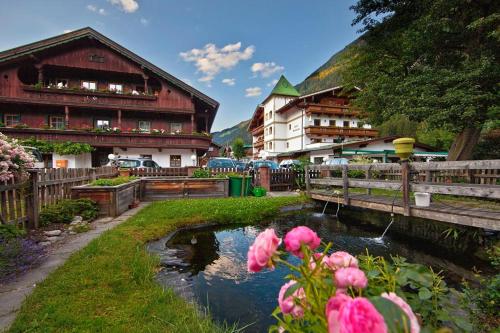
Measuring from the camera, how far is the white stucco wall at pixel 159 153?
22844 millimetres

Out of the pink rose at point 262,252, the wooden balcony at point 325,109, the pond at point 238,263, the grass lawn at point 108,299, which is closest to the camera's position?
the pink rose at point 262,252

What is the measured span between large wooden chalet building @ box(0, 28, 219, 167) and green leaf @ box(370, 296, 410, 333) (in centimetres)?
2286

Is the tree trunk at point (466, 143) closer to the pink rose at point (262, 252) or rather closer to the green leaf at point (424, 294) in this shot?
the green leaf at point (424, 294)

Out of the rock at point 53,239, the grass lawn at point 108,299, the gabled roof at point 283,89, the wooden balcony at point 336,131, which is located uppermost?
the gabled roof at point 283,89

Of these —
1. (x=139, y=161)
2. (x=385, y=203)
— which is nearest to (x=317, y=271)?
(x=385, y=203)

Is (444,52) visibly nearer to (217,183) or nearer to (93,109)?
(217,183)

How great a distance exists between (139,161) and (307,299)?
1917 centimetres

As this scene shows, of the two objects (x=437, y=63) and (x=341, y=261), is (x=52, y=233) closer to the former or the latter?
(x=341, y=261)

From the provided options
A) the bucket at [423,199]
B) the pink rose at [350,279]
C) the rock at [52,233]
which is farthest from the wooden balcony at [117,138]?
the pink rose at [350,279]

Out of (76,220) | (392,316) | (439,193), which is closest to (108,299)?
(392,316)

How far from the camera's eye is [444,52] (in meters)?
13.1

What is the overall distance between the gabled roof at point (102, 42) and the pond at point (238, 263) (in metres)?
18.3

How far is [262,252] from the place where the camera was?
1.10 m

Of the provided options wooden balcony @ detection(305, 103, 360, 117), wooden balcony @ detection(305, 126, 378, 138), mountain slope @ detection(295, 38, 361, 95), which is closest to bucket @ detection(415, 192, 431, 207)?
mountain slope @ detection(295, 38, 361, 95)
